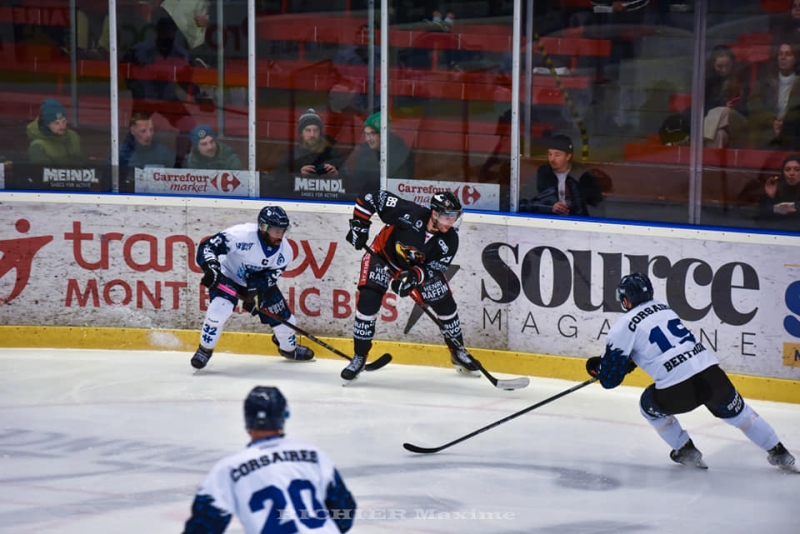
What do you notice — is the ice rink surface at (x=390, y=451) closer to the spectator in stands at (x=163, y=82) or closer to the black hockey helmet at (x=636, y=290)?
the black hockey helmet at (x=636, y=290)

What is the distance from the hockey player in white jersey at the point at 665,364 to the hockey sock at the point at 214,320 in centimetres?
248

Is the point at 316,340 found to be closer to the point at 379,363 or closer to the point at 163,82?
the point at 379,363

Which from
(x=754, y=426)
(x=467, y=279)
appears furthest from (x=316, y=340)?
(x=754, y=426)

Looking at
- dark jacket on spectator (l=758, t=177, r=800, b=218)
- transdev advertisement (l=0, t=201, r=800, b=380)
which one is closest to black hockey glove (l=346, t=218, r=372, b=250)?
transdev advertisement (l=0, t=201, r=800, b=380)

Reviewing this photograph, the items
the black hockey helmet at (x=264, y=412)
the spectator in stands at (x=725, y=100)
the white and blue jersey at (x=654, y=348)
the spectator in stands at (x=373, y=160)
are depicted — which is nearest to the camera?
the black hockey helmet at (x=264, y=412)

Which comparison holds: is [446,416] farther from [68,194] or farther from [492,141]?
[68,194]

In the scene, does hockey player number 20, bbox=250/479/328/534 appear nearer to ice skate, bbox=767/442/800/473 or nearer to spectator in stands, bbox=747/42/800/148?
ice skate, bbox=767/442/800/473

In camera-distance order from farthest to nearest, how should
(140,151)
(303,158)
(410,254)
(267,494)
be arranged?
(140,151)
(303,158)
(410,254)
(267,494)

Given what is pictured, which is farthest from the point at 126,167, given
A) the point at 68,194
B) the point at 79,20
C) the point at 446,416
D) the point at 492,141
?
the point at 446,416

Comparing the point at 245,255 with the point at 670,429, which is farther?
the point at 245,255

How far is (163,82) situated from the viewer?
7668 mm

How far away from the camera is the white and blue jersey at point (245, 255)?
6637mm

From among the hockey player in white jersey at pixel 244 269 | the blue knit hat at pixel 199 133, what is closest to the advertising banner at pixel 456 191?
the hockey player in white jersey at pixel 244 269

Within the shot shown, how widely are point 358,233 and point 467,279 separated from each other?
76 centimetres
